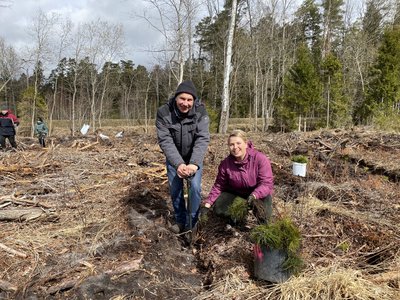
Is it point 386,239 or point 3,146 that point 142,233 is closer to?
point 386,239

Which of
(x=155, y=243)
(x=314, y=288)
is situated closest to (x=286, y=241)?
(x=314, y=288)

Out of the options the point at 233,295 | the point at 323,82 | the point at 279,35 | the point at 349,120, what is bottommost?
the point at 233,295

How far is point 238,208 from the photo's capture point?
331 cm

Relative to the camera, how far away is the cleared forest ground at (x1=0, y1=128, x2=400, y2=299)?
2.58m

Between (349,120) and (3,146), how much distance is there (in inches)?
705

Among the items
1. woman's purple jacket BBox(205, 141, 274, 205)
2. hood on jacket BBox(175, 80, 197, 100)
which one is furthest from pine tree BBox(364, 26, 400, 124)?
hood on jacket BBox(175, 80, 197, 100)

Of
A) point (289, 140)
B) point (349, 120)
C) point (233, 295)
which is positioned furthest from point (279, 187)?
point (349, 120)

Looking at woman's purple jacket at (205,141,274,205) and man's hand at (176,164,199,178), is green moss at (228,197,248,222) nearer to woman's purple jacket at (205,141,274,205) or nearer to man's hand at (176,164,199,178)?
woman's purple jacket at (205,141,274,205)

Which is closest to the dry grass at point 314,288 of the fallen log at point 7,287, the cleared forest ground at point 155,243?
the cleared forest ground at point 155,243

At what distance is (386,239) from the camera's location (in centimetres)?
329

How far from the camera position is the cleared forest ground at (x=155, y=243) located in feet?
8.46

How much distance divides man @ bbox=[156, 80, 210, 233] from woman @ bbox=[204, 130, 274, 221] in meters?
0.26

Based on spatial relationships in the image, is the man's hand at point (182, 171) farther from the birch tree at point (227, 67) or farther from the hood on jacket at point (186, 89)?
the birch tree at point (227, 67)

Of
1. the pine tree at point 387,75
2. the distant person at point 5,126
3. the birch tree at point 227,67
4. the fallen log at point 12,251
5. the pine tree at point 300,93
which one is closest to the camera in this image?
the fallen log at point 12,251
